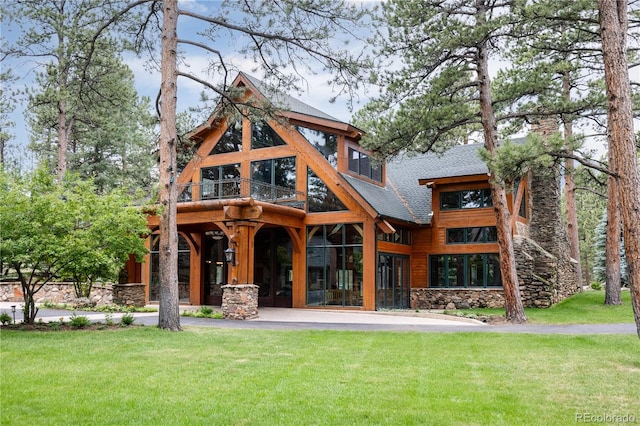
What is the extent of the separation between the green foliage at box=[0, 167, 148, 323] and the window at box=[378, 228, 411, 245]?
30.0ft

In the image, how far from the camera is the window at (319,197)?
62.2 ft

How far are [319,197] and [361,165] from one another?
97.8 inches

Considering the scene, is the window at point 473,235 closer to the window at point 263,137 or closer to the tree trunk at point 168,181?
the window at point 263,137

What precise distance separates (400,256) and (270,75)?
9810mm

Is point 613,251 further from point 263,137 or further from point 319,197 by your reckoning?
point 263,137

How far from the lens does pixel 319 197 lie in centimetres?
1927

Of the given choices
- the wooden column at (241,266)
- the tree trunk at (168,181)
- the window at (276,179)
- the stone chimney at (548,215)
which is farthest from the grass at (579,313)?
the tree trunk at (168,181)

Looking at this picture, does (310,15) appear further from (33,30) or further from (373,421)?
(33,30)

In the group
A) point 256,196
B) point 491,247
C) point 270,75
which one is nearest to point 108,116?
point 256,196

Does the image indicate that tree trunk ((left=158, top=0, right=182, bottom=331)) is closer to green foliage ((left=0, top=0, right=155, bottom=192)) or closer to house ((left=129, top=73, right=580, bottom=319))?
green foliage ((left=0, top=0, right=155, bottom=192))

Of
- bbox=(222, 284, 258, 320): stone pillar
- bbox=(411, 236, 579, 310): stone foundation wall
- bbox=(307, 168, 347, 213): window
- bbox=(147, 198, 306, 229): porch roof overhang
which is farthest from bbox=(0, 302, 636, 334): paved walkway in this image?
bbox=(411, 236, 579, 310): stone foundation wall

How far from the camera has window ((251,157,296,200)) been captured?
19.6 metres

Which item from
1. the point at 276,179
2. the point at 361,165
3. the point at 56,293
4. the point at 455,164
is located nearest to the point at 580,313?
the point at 455,164

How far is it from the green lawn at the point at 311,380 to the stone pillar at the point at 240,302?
5.14m
